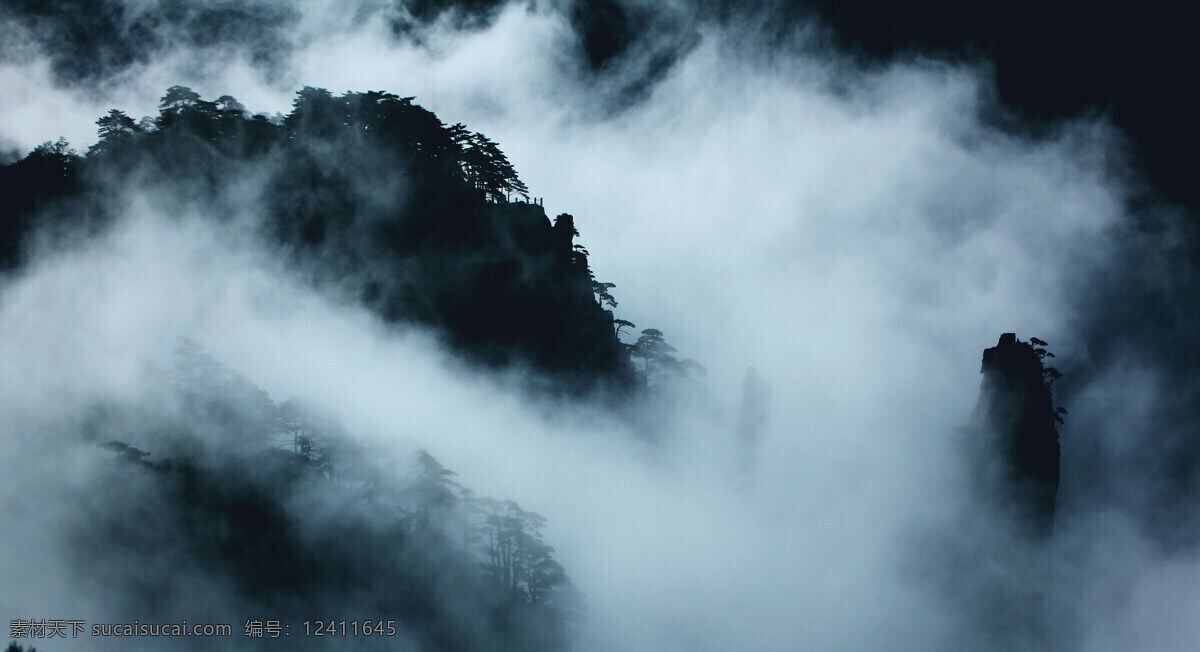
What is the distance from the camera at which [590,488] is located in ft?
379

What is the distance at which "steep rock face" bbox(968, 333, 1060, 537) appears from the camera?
101m

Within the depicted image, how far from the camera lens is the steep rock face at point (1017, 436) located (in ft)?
330

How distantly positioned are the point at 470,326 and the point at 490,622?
31370 mm

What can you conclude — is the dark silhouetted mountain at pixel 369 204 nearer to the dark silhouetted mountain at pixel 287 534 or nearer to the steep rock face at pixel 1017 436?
the dark silhouetted mountain at pixel 287 534

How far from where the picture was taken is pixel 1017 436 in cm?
10212

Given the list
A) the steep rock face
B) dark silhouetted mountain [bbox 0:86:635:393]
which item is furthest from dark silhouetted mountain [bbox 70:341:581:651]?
the steep rock face

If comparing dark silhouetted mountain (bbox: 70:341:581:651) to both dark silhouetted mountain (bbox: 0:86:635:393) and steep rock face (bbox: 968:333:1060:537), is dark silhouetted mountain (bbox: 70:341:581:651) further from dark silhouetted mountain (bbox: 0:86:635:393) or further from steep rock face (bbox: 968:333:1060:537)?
steep rock face (bbox: 968:333:1060:537)

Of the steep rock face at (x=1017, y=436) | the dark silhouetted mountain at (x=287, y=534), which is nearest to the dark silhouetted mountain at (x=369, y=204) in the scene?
the dark silhouetted mountain at (x=287, y=534)

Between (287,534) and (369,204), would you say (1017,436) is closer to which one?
(369,204)

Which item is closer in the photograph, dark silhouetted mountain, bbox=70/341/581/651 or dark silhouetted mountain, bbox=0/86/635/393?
dark silhouetted mountain, bbox=70/341/581/651

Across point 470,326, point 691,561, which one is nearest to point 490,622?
point 470,326

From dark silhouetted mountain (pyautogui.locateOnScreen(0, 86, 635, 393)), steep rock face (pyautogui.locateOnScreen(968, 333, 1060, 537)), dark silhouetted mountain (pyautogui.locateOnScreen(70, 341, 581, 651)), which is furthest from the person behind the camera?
steep rock face (pyautogui.locateOnScreen(968, 333, 1060, 537))

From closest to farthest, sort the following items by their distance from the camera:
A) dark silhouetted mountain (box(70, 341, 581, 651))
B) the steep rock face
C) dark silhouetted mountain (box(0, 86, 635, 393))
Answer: dark silhouetted mountain (box(70, 341, 581, 651)) < dark silhouetted mountain (box(0, 86, 635, 393)) < the steep rock face

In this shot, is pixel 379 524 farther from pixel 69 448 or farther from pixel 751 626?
pixel 751 626
